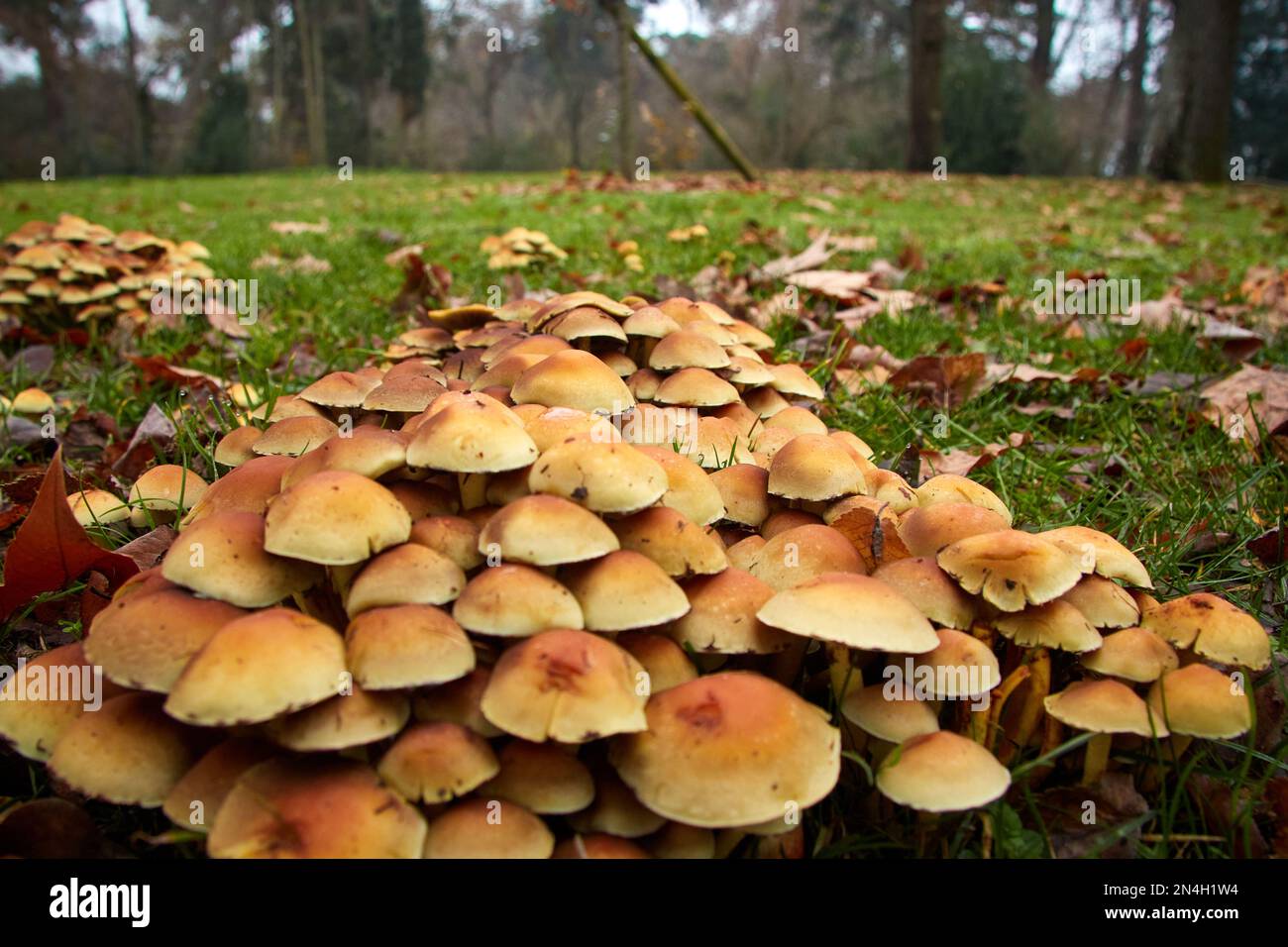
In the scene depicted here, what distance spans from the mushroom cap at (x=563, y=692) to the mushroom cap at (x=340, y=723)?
164 millimetres

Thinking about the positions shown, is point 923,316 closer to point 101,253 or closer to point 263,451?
point 263,451

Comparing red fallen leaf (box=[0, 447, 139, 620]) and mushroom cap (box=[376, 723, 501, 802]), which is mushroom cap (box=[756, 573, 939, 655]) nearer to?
mushroom cap (box=[376, 723, 501, 802])

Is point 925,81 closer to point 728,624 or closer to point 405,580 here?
point 728,624

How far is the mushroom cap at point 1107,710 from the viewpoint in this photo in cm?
159

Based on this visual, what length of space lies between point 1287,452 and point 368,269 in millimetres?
5597

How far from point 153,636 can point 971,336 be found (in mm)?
4137

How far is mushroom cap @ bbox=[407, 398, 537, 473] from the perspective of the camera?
1.80 m

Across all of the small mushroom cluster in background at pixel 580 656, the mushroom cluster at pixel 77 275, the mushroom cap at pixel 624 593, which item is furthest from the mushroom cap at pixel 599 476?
the mushroom cluster at pixel 77 275

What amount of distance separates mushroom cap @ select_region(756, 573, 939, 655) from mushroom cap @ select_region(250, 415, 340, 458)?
1.25m

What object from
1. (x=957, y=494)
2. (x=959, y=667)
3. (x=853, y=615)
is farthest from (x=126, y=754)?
(x=957, y=494)

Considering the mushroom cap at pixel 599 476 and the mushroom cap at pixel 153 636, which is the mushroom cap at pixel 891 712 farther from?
the mushroom cap at pixel 153 636

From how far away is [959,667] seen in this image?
165 centimetres

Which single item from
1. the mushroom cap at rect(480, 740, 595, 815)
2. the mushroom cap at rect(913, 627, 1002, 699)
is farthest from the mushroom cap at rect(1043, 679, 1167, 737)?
the mushroom cap at rect(480, 740, 595, 815)
